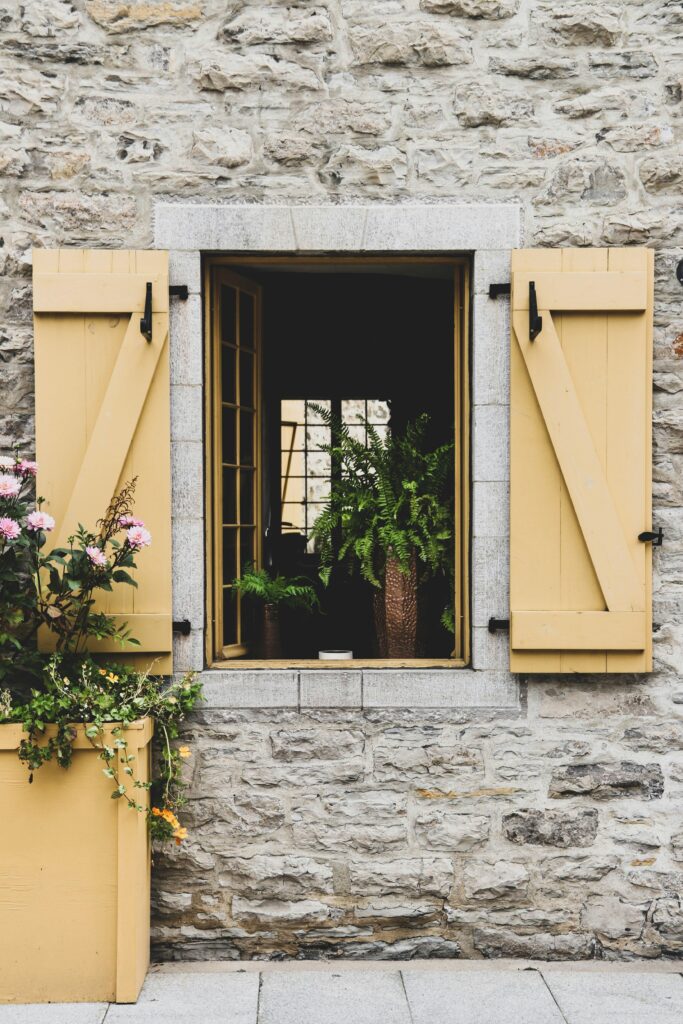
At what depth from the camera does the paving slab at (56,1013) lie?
3158 millimetres

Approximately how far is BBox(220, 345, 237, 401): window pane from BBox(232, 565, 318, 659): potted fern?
73cm

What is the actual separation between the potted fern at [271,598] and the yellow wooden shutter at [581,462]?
0.88 meters

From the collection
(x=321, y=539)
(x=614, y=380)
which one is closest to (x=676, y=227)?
(x=614, y=380)

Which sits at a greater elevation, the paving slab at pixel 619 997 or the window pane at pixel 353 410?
the window pane at pixel 353 410

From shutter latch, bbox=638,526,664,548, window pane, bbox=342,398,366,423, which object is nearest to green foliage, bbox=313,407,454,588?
shutter latch, bbox=638,526,664,548

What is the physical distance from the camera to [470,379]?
3770mm

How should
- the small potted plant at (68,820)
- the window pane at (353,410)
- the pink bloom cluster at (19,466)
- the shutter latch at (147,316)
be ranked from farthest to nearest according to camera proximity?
the window pane at (353,410), the shutter latch at (147,316), the pink bloom cluster at (19,466), the small potted plant at (68,820)

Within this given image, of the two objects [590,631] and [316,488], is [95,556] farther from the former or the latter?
[316,488]

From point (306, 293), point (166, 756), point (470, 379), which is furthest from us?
point (306, 293)

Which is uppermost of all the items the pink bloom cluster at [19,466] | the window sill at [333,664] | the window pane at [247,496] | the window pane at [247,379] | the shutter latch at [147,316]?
the shutter latch at [147,316]

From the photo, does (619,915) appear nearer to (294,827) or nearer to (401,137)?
(294,827)

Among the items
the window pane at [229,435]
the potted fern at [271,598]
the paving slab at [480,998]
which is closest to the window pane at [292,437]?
the window pane at [229,435]

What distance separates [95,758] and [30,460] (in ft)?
3.82

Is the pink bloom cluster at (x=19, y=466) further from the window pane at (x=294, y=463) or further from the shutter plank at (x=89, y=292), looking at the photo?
the window pane at (x=294, y=463)
